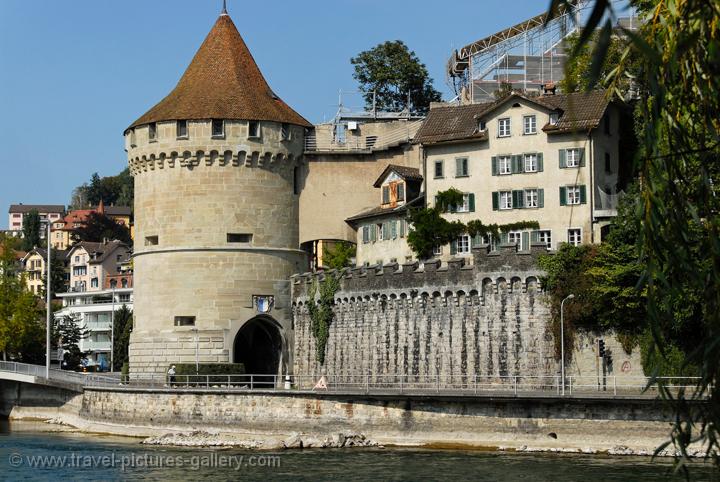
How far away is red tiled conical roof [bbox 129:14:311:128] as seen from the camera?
6172 cm

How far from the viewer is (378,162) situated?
65.1m

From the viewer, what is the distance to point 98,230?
15062 centimetres

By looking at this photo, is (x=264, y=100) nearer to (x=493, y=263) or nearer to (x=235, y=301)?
(x=235, y=301)

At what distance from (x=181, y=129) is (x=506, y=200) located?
53.5ft

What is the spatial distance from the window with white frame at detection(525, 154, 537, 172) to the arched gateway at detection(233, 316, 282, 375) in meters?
15.0

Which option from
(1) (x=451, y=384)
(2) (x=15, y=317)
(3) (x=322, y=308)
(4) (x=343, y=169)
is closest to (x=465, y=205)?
(3) (x=322, y=308)

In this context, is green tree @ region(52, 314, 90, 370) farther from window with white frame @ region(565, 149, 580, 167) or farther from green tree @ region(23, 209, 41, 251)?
green tree @ region(23, 209, 41, 251)

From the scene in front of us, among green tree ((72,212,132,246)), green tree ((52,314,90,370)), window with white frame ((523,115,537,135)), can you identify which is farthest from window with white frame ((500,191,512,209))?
green tree ((72,212,132,246))

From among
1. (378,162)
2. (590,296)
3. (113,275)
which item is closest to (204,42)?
(378,162)

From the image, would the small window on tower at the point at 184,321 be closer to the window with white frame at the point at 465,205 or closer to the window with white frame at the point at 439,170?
the window with white frame at the point at 439,170

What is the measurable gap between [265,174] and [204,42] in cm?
873

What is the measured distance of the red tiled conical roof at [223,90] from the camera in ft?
202

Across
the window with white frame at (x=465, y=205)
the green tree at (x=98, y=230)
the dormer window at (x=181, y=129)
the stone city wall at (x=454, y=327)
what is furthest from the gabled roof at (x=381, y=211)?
the green tree at (x=98, y=230)

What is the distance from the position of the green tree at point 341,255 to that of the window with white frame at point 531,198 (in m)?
13.4
